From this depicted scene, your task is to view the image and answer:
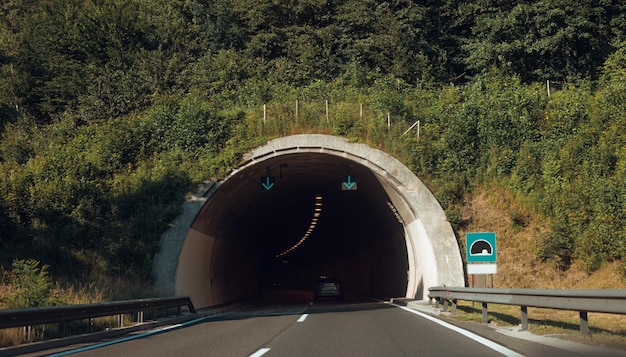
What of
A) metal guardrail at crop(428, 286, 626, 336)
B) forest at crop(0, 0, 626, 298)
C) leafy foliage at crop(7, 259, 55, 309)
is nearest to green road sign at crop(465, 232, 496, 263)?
metal guardrail at crop(428, 286, 626, 336)

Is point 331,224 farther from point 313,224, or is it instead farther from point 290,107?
point 290,107

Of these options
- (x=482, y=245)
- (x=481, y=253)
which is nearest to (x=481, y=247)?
(x=482, y=245)

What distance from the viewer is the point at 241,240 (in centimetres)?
4381

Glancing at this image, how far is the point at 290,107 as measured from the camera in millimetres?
32125

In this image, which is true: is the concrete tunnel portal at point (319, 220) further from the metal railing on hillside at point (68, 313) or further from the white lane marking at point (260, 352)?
the white lane marking at point (260, 352)

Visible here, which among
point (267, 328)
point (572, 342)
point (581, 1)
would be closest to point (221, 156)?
point (267, 328)

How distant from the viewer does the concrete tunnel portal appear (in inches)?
1065

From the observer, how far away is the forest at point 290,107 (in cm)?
2711

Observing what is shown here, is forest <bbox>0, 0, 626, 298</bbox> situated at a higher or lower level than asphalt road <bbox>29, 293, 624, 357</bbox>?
higher

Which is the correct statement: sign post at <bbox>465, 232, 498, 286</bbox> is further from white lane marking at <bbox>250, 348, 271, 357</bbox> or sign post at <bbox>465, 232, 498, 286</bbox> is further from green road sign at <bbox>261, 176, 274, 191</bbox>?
green road sign at <bbox>261, 176, 274, 191</bbox>

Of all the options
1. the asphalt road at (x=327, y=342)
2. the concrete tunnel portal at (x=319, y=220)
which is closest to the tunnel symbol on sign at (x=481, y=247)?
the asphalt road at (x=327, y=342)

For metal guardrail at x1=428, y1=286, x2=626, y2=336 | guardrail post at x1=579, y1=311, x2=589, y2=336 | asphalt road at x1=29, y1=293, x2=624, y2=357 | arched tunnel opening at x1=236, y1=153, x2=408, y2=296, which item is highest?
arched tunnel opening at x1=236, y1=153, x2=408, y2=296

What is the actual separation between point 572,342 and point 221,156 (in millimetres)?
20482

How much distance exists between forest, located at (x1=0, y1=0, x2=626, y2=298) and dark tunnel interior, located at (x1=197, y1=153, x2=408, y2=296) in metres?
2.35
